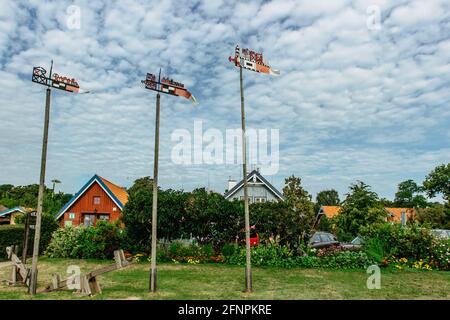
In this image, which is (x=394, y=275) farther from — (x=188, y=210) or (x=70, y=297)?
(x=70, y=297)

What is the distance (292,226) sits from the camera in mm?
18703

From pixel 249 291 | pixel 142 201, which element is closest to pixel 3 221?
pixel 142 201

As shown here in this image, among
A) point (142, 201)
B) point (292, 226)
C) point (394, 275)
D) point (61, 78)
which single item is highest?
point (61, 78)

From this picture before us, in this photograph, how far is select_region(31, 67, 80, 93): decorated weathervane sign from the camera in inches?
424

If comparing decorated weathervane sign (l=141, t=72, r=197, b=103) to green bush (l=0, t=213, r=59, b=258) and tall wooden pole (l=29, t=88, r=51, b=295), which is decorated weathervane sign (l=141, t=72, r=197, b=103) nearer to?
tall wooden pole (l=29, t=88, r=51, b=295)

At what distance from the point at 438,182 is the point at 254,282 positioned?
168 feet

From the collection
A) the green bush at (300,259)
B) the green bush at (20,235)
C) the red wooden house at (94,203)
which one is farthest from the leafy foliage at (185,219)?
the red wooden house at (94,203)

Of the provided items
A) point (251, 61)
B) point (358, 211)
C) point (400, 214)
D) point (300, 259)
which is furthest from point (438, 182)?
point (251, 61)

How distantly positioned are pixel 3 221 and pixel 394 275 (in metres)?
52.2

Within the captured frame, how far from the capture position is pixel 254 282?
1263cm

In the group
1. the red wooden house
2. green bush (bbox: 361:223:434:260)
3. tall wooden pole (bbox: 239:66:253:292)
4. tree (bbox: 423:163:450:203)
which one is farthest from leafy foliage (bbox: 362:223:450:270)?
tree (bbox: 423:163:450:203)

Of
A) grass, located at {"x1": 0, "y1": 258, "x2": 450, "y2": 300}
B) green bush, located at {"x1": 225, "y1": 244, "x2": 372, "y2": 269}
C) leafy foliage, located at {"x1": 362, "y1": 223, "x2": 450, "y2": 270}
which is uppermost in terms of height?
leafy foliage, located at {"x1": 362, "y1": 223, "x2": 450, "y2": 270}

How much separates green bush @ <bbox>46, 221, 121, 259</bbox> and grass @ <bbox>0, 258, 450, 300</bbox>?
7.19 feet

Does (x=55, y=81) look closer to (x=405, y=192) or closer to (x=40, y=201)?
(x=40, y=201)
